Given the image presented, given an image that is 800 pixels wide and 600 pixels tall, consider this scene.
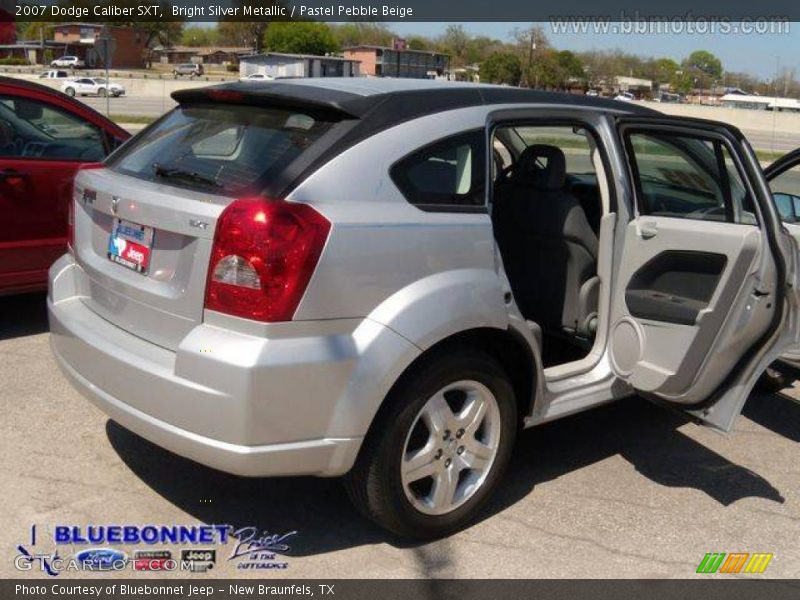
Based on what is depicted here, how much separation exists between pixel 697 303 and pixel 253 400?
1968mm

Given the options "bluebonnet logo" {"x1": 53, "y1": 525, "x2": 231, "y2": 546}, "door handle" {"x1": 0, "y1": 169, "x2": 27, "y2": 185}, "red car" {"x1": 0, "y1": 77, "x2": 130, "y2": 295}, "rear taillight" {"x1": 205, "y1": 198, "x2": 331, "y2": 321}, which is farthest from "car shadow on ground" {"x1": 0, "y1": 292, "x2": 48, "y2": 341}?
"rear taillight" {"x1": 205, "y1": 198, "x2": 331, "y2": 321}

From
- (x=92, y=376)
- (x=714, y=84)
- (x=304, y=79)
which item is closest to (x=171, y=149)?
(x=304, y=79)

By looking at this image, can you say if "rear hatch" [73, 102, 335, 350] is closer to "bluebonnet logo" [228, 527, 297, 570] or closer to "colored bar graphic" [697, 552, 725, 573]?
"bluebonnet logo" [228, 527, 297, 570]

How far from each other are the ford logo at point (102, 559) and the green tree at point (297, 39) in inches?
3535

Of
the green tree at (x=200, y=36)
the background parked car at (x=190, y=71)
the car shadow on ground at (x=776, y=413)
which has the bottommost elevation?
the car shadow on ground at (x=776, y=413)

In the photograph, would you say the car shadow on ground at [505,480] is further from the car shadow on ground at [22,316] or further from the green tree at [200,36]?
the green tree at [200,36]

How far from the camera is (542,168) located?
4.25 m

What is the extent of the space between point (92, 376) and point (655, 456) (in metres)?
2.74

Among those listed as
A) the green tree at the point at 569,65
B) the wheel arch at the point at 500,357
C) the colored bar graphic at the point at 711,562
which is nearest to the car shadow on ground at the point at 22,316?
the wheel arch at the point at 500,357

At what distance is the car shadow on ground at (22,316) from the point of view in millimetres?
5832

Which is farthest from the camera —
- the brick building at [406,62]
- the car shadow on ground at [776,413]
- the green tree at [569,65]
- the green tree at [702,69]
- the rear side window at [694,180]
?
the green tree at [702,69]

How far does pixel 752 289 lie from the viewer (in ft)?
11.7

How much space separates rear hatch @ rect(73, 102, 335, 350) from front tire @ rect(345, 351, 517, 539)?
81 cm

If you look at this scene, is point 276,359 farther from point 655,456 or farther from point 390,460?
point 655,456
